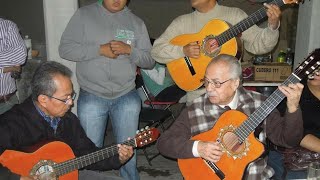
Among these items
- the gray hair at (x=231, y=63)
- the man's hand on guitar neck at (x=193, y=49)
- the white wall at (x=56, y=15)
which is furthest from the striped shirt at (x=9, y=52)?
the gray hair at (x=231, y=63)

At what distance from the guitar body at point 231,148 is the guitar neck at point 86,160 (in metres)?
0.57

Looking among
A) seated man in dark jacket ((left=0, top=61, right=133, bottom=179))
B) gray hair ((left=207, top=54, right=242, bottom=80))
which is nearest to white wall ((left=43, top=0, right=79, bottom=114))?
seated man in dark jacket ((left=0, top=61, right=133, bottom=179))

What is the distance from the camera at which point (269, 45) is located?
3.18m

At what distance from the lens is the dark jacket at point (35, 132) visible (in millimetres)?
2502

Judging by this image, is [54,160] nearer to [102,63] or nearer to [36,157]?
[36,157]

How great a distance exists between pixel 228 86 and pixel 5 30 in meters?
2.04

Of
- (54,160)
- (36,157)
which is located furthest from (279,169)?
(36,157)

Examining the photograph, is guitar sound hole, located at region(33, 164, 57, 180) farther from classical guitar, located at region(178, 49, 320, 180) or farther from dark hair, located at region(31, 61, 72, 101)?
classical guitar, located at region(178, 49, 320, 180)

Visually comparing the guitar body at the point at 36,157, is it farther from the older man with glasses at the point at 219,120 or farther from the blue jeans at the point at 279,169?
the blue jeans at the point at 279,169

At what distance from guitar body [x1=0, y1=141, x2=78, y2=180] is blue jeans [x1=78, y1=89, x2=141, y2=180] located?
0.64 m

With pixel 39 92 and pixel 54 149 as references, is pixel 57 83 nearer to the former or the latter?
pixel 39 92

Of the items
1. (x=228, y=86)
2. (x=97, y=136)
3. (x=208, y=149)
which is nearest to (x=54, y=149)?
(x=97, y=136)

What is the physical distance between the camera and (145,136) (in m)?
2.82

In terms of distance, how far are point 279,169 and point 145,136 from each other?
103cm
